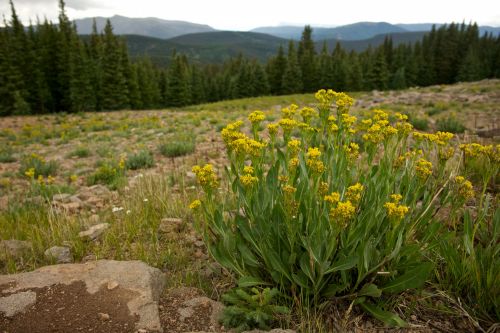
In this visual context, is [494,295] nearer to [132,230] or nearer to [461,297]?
[461,297]

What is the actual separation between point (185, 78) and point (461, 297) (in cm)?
5873

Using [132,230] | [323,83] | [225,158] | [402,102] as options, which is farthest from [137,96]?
[132,230]

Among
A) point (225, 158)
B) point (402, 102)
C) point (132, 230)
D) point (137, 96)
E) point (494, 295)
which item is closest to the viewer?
point (494, 295)

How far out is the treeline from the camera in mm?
40344

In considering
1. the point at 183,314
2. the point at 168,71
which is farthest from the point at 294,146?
the point at 168,71

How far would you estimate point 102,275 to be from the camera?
2662 millimetres

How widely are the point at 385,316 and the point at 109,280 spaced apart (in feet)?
6.74

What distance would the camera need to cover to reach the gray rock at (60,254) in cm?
325

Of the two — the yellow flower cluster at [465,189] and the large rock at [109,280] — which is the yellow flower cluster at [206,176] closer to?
the large rock at [109,280]

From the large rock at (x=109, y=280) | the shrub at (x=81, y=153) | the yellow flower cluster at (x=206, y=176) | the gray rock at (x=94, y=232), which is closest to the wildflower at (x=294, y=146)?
the yellow flower cluster at (x=206, y=176)

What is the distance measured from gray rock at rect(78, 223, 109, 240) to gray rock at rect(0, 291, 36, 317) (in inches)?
48.8

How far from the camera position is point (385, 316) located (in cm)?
213

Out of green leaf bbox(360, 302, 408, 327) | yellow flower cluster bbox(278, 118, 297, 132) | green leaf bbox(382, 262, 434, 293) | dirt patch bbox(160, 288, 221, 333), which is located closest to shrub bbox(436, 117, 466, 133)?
yellow flower cluster bbox(278, 118, 297, 132)

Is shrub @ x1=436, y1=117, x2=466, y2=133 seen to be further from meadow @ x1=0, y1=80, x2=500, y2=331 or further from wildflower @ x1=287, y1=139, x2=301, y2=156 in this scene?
wildflower @ x1=287, y1=139, x2=301, y2=156
